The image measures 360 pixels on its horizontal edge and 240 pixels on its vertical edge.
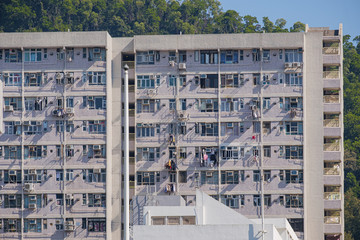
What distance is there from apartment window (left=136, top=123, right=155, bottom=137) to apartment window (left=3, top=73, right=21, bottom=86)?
29.6 feet

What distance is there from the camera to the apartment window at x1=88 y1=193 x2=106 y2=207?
6022 centimetres

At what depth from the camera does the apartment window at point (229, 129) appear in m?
60.9

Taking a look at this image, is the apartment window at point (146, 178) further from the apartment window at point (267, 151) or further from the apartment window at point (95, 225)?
the apartment window at point (267, 151)

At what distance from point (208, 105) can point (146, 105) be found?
14.3 ft

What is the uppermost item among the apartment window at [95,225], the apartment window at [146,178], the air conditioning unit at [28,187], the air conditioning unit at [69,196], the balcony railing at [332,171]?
the balcony railing at [332,171]

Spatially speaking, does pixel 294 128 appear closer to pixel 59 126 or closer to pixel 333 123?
pixel 333 123

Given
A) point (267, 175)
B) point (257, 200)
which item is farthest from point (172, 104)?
point (257, 200)

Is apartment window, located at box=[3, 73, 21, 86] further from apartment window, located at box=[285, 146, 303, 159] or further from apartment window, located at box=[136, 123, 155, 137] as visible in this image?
apartment window, located at box=[285, 146, 303, 159]

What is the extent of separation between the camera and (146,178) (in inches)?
2393

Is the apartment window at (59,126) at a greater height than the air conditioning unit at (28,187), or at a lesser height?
greater

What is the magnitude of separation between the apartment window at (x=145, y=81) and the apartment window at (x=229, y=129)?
5790mm

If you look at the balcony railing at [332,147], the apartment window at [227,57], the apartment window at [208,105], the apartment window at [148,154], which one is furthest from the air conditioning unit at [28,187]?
the balcony railing at [332,147]

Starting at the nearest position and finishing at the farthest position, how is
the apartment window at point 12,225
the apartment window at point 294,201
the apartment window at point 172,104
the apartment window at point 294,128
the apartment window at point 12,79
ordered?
1. the apartment window at point 294,201
2. the apartment window at point 12,225
3. the apartment window at point 294,128
4. the apartment window at point 172,104
5. the apartment window at point 12,79

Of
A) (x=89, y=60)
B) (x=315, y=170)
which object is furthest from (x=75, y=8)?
(x=315, y=170)
